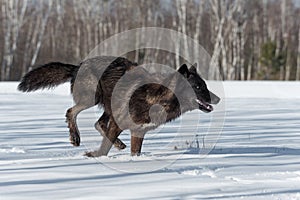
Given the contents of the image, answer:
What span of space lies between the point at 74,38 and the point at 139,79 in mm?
36576

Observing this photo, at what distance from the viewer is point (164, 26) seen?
1695 inches

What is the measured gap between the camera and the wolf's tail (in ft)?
20.1

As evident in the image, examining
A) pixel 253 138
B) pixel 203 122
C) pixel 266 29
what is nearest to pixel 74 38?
pixel 266 29

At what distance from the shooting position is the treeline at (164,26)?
117ft

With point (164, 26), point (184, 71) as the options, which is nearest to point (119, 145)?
point (184, 71)

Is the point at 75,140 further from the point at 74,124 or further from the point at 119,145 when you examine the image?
the point at 119,145

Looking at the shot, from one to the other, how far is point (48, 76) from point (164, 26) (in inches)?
1470

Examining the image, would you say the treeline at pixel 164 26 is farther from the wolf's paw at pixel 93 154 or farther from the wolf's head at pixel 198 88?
the wolf's paw at pixel 93 154

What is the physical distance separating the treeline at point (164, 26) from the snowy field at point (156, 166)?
26686mm

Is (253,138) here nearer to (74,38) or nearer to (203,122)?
(203,122)

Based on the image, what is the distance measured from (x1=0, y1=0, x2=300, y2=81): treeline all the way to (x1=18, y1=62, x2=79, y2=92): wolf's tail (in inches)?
1104

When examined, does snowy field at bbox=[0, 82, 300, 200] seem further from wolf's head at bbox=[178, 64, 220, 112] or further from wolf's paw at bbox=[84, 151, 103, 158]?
wolf's head at bbox=[178, 64, 220, 112]

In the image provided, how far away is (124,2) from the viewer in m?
42.0

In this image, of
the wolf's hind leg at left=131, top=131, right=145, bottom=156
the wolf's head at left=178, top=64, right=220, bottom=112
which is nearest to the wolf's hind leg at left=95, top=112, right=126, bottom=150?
the wolf's hind leg at left=131, top=131, right=145, bottom=156
